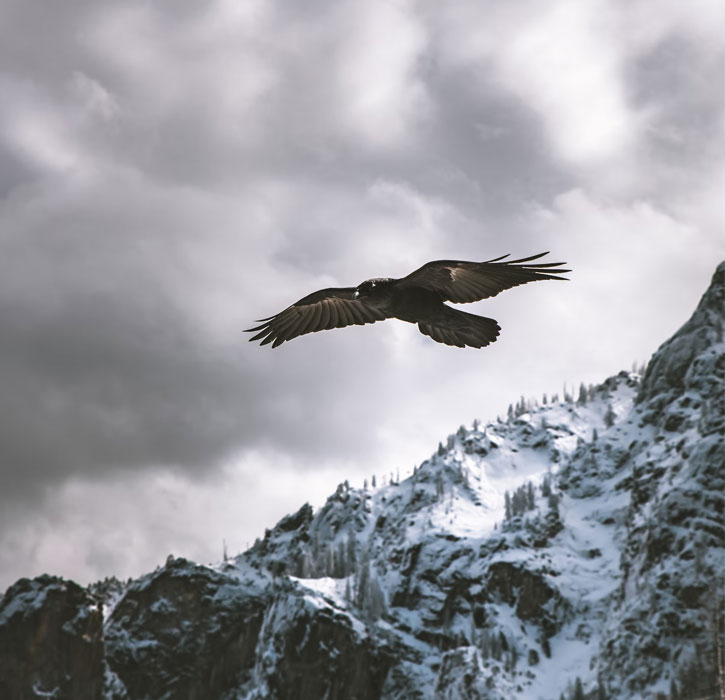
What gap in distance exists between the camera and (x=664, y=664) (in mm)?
177625

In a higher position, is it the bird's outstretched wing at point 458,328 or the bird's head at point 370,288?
the bird's head at point 370,288

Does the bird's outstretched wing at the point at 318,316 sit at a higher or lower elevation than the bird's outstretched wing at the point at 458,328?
higher

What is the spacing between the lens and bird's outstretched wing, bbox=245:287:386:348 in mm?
17844

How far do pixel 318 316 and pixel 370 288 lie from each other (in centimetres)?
188

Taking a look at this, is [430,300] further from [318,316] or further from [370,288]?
[318,316]

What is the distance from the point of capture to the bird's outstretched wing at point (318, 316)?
17844 millimetres

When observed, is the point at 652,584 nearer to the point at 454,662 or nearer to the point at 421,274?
the point at 454,662

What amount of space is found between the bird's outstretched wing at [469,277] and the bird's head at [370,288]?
0.97ft

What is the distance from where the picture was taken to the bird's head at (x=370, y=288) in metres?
16.8

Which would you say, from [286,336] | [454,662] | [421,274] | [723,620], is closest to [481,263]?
[421,274]

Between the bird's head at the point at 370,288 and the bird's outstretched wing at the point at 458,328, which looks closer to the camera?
the bird's outstretched wing at the point at 458,328

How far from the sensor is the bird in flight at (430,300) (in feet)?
51.2

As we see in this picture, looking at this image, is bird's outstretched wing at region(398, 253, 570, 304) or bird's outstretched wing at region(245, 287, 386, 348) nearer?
bird's outstretched wing at region(398, 253, 570, 304)

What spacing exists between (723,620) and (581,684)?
27154 millimetres
